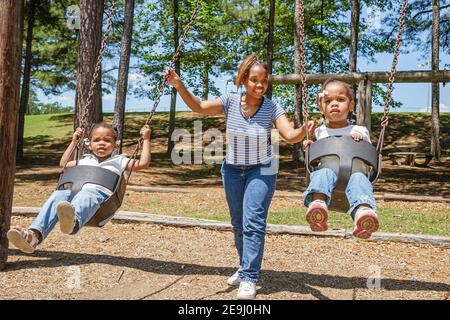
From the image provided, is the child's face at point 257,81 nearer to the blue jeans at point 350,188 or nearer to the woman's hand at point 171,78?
the woman's hand at point 171,78

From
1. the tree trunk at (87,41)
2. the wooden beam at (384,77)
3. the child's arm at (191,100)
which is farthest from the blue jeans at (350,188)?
the wooden beam at (384,77)

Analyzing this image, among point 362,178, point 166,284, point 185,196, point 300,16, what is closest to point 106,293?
point 166,284

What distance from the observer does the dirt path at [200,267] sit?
12.7 feet

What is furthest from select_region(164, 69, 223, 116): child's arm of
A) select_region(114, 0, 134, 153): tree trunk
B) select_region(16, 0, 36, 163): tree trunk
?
select_region(16, 0, 36, 163): tree trunk

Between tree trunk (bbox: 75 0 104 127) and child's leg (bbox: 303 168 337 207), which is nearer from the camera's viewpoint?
child's leg (bbox: 303 168 337 207)

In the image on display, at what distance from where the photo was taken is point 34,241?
3.37 meters

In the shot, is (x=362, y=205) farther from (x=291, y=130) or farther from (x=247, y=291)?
(x=247, y=291)

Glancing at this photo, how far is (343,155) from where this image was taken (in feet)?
10.7

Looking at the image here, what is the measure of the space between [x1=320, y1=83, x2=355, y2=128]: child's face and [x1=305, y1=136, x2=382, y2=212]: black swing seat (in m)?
0.20

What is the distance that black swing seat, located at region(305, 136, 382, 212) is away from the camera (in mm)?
3236

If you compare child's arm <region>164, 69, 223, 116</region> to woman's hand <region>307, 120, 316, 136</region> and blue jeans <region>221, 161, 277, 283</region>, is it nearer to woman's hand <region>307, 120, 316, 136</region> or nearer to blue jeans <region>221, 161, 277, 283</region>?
blue jeans <region>221, 161, 277, 283</region>

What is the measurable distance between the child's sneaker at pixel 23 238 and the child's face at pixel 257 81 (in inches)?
69.3

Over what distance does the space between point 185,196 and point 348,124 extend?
6.26 metres
